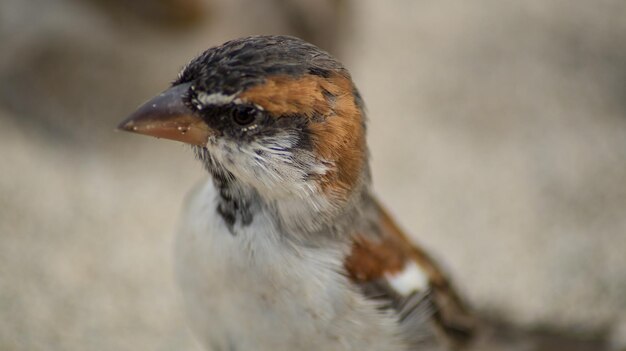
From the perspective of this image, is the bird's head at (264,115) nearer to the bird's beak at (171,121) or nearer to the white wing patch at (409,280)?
the bird's beak at (171,121)

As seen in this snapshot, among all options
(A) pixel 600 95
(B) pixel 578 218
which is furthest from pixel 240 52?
(A) pixel 600 95

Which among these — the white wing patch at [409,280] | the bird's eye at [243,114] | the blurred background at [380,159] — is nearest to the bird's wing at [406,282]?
the white wing patch at [409,280]

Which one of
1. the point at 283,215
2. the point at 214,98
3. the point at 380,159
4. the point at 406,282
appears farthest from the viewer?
the point at 380,159

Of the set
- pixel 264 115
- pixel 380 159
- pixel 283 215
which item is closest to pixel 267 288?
pixel 283 215

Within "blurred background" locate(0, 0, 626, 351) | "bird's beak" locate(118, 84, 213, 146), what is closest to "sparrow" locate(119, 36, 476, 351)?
"bird's beak" locate(118, 84, 213, 146)

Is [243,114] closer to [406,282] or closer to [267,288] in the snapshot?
[267,288]

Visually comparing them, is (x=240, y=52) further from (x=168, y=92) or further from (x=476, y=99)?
(x=476, y=99)

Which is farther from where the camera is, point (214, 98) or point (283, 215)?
point (283, 215)

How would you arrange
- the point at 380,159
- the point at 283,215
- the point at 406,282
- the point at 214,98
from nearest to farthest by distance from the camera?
the point at 214,98
the point at 283,215
the point at 406,282
the point at 380,159
